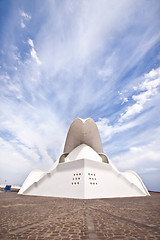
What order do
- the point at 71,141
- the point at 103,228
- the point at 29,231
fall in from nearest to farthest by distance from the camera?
the point at 29,231
the point at 103,228
the point at 71,141

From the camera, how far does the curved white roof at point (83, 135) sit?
23094 millimetres

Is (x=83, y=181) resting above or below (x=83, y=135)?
below

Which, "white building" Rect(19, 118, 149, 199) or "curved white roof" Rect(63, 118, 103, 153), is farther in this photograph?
"curved white roof" Rect(63, 118, 103, 153)

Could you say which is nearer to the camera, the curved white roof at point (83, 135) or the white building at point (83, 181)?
the white building at point (83, 181)

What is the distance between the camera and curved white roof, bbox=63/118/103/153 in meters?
23.1

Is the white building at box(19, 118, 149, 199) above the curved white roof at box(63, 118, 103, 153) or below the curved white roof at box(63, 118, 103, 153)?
below

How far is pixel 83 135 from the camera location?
23547 mm

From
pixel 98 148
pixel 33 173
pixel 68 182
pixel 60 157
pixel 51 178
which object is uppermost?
pixel 98 148

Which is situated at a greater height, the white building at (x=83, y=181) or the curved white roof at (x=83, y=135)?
the curved white roof at (x=83, y=135)

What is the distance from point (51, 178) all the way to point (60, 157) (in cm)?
610

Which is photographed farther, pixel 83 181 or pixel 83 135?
pixel 83 135

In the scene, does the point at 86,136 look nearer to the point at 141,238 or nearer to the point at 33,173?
the point at 33,173

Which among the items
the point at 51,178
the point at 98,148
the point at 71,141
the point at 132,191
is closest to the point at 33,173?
the point at 51,178

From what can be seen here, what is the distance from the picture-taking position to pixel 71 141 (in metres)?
25.1
